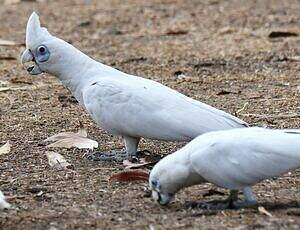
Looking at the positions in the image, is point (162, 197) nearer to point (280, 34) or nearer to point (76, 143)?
point (76, 143)

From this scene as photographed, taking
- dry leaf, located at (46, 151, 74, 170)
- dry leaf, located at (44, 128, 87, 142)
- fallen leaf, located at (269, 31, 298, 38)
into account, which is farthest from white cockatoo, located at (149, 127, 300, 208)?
fallen leaf, located at (269, 31, 298, 38)

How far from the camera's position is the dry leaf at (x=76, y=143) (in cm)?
697

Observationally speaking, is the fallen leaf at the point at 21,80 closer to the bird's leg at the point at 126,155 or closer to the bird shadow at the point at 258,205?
the bird's leg at the point at 126,155

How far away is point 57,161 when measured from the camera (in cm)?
653

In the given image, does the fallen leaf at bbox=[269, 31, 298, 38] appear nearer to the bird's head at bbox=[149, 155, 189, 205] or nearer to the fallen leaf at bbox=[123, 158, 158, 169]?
the fallen leaf at bbox=[123, 158, 158, 169]

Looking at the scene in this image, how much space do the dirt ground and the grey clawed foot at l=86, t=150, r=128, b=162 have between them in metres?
0.06

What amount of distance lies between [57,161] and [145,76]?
11.0 feet

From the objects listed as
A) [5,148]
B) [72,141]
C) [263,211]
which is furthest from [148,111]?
[263,211]

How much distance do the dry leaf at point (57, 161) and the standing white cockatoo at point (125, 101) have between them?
14.0 inches

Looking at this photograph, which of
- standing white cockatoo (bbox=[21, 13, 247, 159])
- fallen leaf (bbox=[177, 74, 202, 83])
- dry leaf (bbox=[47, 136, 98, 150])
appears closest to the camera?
standing white cockatoo (bbox=[21, 13, 247, 159])

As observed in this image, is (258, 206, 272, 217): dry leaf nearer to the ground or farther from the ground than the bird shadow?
farther from the ground

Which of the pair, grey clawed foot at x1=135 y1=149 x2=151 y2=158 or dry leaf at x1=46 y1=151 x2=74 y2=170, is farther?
grey clawed foot at x1=135 y1=149 x2=151 y2=158

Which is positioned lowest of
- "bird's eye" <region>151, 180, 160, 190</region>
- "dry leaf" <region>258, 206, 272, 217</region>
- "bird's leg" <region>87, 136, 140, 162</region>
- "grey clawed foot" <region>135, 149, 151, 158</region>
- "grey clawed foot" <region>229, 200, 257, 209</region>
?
"grey clawed foot" <region>135, 149, 151, 158</region>

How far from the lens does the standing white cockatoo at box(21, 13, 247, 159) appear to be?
6109mm
